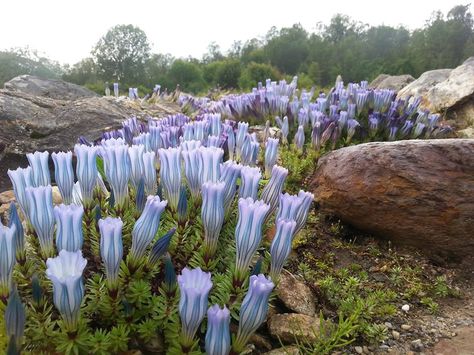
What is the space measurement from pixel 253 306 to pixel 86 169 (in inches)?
69.2

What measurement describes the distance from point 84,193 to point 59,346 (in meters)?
1.33

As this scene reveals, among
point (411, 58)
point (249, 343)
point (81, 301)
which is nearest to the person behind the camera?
point (81, 301)

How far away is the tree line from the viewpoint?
175ft

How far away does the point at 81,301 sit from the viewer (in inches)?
86.3

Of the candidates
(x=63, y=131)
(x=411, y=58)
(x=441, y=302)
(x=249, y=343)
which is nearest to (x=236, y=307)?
(x=249, y=343)

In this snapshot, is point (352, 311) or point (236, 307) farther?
point (352, 311)

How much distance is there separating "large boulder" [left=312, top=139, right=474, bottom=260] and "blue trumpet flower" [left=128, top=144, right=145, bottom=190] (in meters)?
2.10

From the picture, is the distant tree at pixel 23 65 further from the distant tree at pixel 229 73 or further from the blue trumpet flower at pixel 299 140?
the blue trumpet flower at pixel 299 140

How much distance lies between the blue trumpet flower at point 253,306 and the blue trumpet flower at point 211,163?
108 cm

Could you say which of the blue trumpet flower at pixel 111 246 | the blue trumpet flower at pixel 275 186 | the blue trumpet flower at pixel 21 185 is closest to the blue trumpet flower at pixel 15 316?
the blue trumpet flower at pixel 111 246

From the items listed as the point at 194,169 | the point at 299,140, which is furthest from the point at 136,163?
the point at 299,140

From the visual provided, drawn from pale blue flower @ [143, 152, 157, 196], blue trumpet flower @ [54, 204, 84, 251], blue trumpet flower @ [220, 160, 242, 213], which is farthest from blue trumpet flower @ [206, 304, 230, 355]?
pale blue flower @ [143, 152, 157, 196]

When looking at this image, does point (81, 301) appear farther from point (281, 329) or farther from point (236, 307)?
point (281, 329)

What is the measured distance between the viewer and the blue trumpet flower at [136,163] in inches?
132
